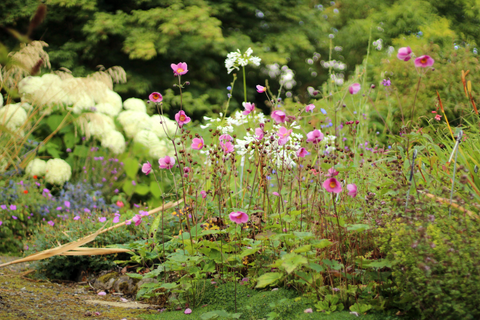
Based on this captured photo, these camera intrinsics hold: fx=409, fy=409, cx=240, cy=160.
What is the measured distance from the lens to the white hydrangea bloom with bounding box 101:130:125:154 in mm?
5574

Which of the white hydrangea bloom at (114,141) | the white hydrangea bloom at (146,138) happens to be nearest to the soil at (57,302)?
the white hydrangea bloom at (114,141)

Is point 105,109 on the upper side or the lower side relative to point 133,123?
upper

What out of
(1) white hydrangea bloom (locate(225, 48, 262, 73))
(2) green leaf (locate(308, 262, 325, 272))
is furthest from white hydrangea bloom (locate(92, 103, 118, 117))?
(2) green leaf (locate(308, 262, 325, 272))

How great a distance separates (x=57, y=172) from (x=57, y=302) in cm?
306

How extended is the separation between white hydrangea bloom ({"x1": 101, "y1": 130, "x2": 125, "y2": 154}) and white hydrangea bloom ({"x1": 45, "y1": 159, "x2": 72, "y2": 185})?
647 mm

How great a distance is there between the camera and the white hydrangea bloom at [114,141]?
5.57 meters

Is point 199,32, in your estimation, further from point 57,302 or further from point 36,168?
point 57,302

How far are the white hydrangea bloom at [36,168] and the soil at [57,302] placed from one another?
225cm

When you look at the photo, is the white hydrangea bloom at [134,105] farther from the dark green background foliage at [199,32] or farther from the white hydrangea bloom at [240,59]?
the white hydrangea bloom at [240,59]

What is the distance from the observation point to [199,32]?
10273mm

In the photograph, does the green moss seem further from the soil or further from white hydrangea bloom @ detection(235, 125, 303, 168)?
white hydrangea bloom @ detection(235, 125, 303, 168)

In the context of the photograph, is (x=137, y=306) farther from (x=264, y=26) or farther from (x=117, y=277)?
(x=264, y=26)

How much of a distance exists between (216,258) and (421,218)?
1087 mm

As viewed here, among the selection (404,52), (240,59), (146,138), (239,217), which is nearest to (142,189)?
(146,138)
